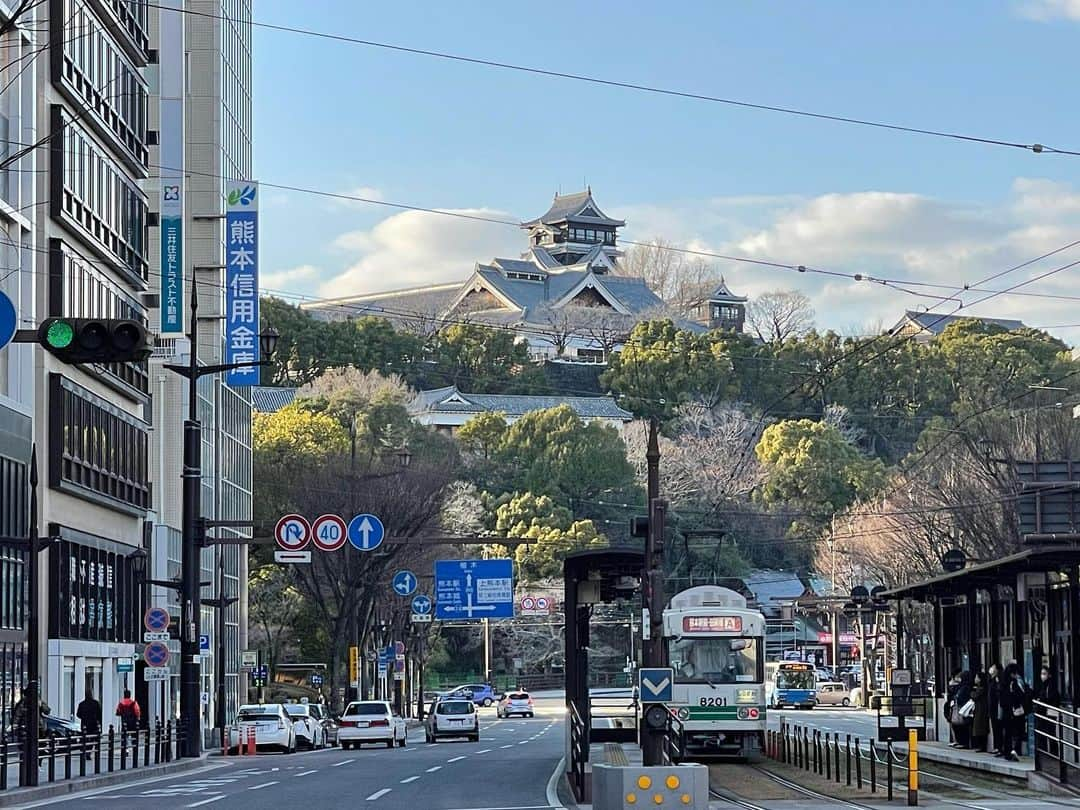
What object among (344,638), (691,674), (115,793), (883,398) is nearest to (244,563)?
(344,638)

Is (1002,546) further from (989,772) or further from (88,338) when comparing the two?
(88,338)

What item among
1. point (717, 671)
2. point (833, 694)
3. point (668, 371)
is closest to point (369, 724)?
point (717, 671)

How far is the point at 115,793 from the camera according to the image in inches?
1097

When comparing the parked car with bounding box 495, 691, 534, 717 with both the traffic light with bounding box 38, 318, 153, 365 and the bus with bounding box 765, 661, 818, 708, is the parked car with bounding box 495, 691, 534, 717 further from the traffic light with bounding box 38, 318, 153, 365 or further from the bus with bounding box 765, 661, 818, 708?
the traffic light with bounding box 38, 318, 153, 365

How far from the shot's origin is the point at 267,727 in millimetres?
48031

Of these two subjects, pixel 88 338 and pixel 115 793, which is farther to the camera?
pixel 115 793

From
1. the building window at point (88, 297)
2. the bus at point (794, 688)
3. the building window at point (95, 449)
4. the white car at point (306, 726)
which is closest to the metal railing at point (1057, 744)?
the building window at point (88, 297)

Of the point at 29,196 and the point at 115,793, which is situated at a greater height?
the point at 29,196

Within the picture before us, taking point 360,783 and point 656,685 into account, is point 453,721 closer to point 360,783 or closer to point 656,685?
point 360,783

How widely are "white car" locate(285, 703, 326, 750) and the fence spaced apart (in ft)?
27.7

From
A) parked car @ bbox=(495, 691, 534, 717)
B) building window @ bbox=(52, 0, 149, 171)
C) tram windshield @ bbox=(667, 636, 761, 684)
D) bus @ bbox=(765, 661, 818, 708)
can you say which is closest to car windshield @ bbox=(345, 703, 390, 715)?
tram windshield @ bbox=(667, 636, 761, 684)

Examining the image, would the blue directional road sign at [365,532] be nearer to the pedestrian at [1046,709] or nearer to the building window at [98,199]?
the building window at [98,199]

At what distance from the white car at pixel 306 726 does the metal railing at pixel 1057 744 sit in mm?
25764

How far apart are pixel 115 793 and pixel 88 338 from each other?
431 inches
